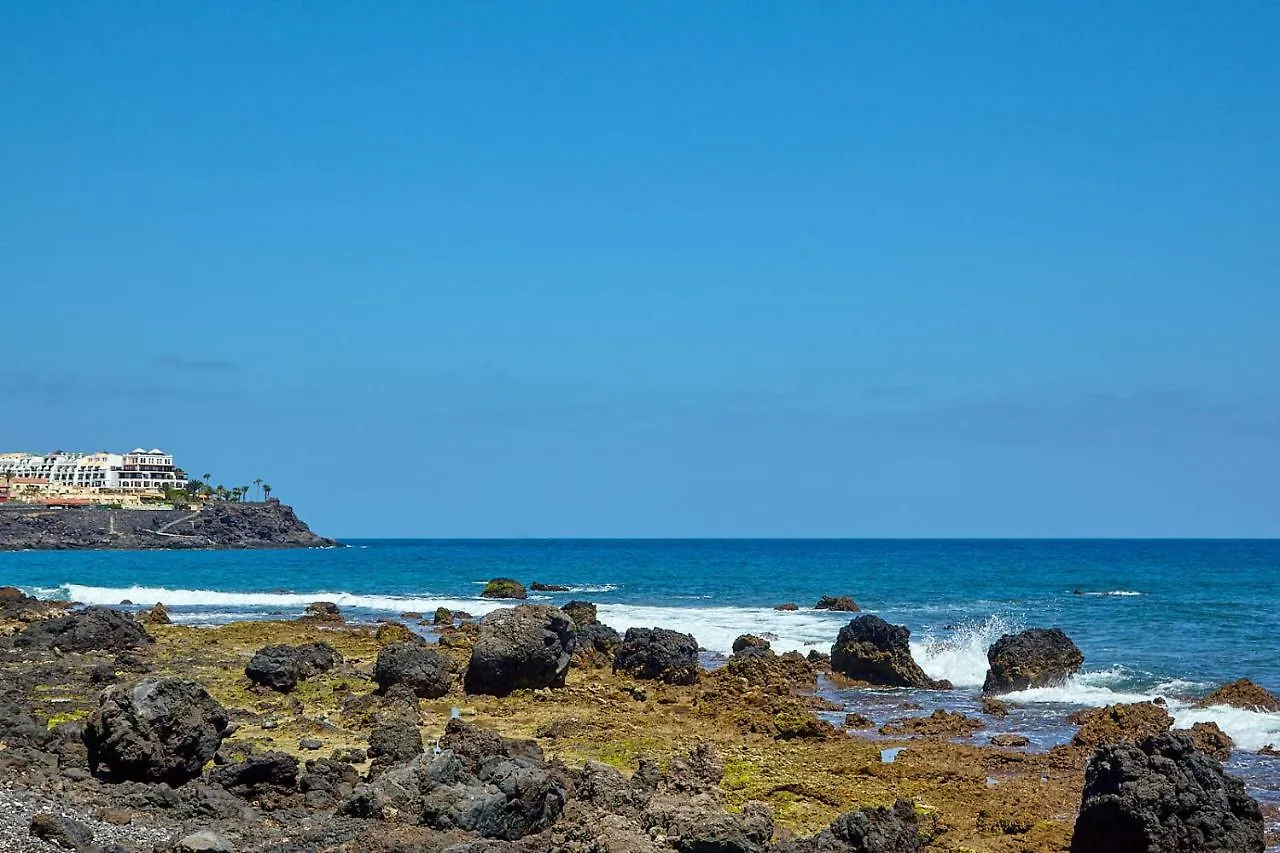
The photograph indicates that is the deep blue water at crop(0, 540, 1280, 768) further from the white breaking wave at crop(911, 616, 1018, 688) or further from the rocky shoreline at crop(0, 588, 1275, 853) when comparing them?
the rocky shoreline at crop(0, 588, 1275, 853)

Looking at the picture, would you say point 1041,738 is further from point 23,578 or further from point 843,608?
point 23,578

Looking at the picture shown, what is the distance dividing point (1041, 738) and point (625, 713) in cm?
797

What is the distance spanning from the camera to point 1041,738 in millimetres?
22297

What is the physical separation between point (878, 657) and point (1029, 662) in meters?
3.83

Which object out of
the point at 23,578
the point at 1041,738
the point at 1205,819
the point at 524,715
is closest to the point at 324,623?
the point at 524,715

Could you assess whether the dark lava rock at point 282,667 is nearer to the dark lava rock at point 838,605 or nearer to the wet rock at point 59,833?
the wet rock at point 59,833

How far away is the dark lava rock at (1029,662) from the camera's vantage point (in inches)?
1136

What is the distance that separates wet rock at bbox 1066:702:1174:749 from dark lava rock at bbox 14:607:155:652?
2461 cm

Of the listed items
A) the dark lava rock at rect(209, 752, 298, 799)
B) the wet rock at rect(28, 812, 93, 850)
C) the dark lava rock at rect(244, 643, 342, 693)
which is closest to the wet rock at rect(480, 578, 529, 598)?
the dark lava rock at rect(244, 643, 342, 693)

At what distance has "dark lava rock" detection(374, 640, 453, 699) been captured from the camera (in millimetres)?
25562

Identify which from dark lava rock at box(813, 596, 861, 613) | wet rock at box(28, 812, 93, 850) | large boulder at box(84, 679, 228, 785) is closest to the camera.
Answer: wet rock at box(28, 812, 93, 850)

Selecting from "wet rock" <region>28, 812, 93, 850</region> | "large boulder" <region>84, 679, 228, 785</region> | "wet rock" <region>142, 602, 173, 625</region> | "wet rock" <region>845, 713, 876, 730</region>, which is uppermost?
"large boulder" <region>84, 679, 228, 785</region>

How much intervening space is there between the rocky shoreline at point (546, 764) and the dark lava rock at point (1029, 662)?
0.30 ft

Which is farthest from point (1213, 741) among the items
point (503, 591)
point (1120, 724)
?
point (503, 591)
